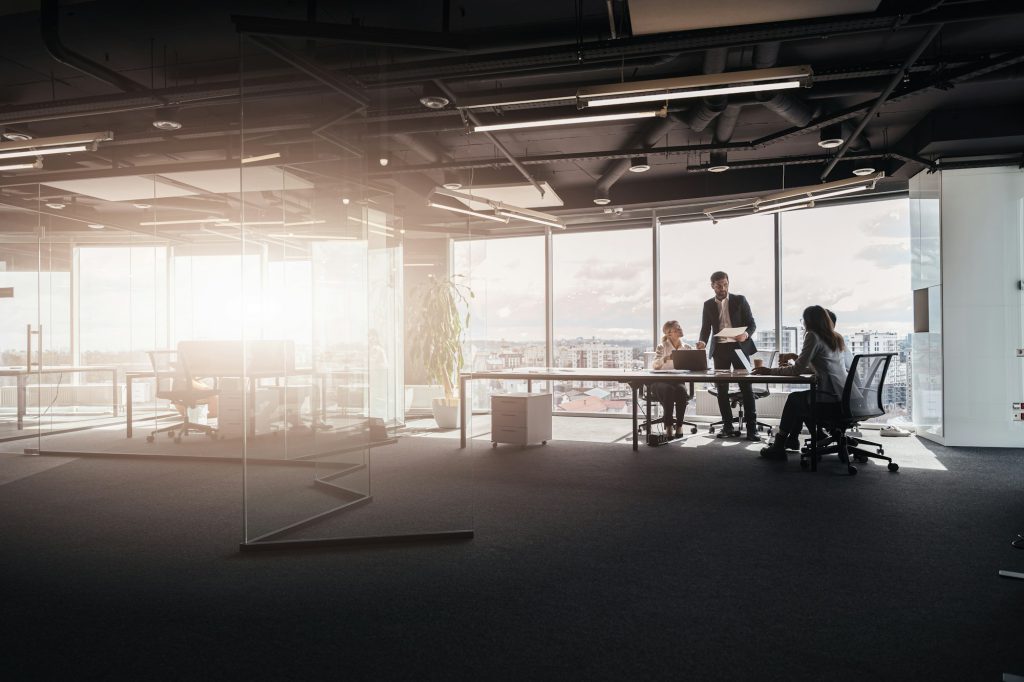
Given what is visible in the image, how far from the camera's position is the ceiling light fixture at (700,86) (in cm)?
439

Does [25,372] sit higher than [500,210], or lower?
lower

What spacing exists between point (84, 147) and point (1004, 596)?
25.1ft

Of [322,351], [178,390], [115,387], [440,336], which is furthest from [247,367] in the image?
[115,387]

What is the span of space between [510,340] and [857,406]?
6.24 metres

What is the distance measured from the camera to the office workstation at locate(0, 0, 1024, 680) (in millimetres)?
2625

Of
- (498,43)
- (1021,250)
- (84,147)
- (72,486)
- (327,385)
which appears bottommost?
(72,486)

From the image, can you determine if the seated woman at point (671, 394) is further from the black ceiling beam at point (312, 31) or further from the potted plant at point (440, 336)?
the black ceiling beam at point (312, 31)

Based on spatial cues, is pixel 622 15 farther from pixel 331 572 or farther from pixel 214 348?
pixel 214 348

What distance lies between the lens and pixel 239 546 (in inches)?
138

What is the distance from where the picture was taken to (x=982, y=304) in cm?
692

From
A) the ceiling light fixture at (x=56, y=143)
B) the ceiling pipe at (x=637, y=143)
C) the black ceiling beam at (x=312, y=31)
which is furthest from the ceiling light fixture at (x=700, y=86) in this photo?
the ceiling light fixture at (x=56, y=143)

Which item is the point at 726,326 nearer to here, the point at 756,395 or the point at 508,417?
the point at 756,395

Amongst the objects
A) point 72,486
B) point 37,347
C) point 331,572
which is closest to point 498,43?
point 331,572

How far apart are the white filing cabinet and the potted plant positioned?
1.74m
